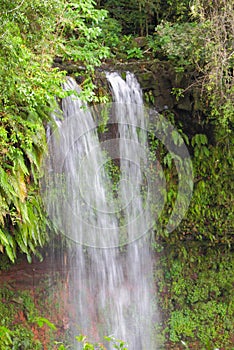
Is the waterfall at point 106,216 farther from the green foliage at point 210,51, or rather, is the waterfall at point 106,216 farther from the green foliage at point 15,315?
the green foliage at point 210,51

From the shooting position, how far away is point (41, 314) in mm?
8352

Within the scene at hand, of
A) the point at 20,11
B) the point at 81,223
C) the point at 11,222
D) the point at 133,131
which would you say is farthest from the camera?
the point at 133,131

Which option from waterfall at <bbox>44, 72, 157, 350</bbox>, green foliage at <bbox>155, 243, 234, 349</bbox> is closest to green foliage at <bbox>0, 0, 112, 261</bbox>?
waterfall at <bbox>44, 72, 157, 350</bbox>

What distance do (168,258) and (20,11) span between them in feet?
16.3

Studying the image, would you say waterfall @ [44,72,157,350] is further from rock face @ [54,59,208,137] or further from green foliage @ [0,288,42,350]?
green foliage @ [0,288,42,350]

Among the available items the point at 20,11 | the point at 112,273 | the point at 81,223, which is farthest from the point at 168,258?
the point at 20,11

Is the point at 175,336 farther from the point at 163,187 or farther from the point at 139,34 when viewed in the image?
the point at 139,34

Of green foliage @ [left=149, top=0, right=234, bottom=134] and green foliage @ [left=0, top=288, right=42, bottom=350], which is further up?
green foliage @ [left=149, top=0, right=234, bottom=134]

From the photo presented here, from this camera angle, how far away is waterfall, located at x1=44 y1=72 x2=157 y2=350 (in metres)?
7.81

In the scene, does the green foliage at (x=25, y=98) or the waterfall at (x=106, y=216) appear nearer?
the green foliage at (x=25, y=98)

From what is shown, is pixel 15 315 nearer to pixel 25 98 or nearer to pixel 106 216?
pixel 106 216

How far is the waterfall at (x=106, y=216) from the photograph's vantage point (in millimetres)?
7809

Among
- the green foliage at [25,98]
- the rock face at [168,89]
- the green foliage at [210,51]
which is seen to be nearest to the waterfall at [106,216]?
the rock face at [168,89]

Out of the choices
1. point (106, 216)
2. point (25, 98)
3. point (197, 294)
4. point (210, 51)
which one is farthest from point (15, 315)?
point (210, 51)
